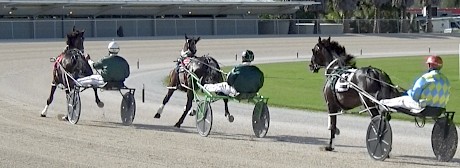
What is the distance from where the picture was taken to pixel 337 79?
51.4 feet

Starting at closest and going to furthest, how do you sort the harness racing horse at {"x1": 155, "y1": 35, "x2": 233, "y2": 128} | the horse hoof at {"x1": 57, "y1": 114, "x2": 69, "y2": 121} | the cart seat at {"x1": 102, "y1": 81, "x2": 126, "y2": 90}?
the harness racing horse at {"x1": 155, "y1": 35, "x2": 233, "y2": 128}, the cart seat at {"x1": 102, "y1": 81, "x2": 126, "y2": 90}, the horse hoof at {"x1": 57, "y1": 114, "x2": 69, "y2": 121}

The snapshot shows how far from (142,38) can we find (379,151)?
51.5 meters

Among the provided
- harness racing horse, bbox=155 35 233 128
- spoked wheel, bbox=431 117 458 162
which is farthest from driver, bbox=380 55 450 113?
harness racing horse, bbox=155 35 233 128

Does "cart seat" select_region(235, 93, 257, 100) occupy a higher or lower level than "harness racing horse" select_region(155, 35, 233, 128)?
lower

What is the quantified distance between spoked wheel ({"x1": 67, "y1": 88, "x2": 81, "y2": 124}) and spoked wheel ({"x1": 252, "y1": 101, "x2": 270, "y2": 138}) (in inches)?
168

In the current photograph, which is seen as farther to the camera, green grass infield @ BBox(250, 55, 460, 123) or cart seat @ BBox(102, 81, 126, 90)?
green grass infield @ BBox(250, 55, 460, 123)

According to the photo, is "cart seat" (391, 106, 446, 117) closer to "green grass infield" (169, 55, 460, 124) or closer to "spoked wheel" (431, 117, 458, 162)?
"spoked wheel" (431, 117, 458, 162)

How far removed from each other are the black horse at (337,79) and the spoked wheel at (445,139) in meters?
1.01

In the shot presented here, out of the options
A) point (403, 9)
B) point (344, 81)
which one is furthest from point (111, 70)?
point (403, 9)

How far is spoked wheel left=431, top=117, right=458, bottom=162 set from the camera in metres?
13.8

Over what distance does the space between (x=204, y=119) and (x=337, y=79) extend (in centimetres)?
316

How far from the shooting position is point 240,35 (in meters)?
72.9

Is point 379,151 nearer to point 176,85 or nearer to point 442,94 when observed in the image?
point 442,94

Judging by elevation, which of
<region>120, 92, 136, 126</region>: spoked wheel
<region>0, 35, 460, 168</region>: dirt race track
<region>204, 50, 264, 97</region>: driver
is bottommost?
<region>0, 35, 460, 168</region>: dirt race track
